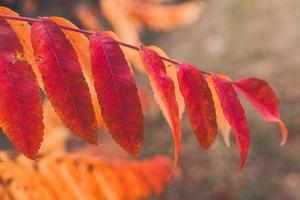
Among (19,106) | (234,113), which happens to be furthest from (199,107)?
(19,106)

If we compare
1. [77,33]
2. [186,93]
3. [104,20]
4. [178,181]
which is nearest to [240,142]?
[186,93]

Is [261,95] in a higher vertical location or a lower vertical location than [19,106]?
higher

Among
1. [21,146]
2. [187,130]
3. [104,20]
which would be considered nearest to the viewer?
[21,146]

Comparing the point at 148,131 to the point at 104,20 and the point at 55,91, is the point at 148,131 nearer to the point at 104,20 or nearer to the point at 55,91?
the point at 55,91

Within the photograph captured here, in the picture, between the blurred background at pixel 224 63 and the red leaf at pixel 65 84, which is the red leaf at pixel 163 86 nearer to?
the red leaf at pixel 65 84

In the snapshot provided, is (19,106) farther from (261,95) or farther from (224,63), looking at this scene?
(224,63)

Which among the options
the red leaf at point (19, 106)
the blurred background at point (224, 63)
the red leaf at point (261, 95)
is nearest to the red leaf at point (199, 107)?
the red leaf at point (261, 95)

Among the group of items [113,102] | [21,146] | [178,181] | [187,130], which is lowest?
[178,181]
